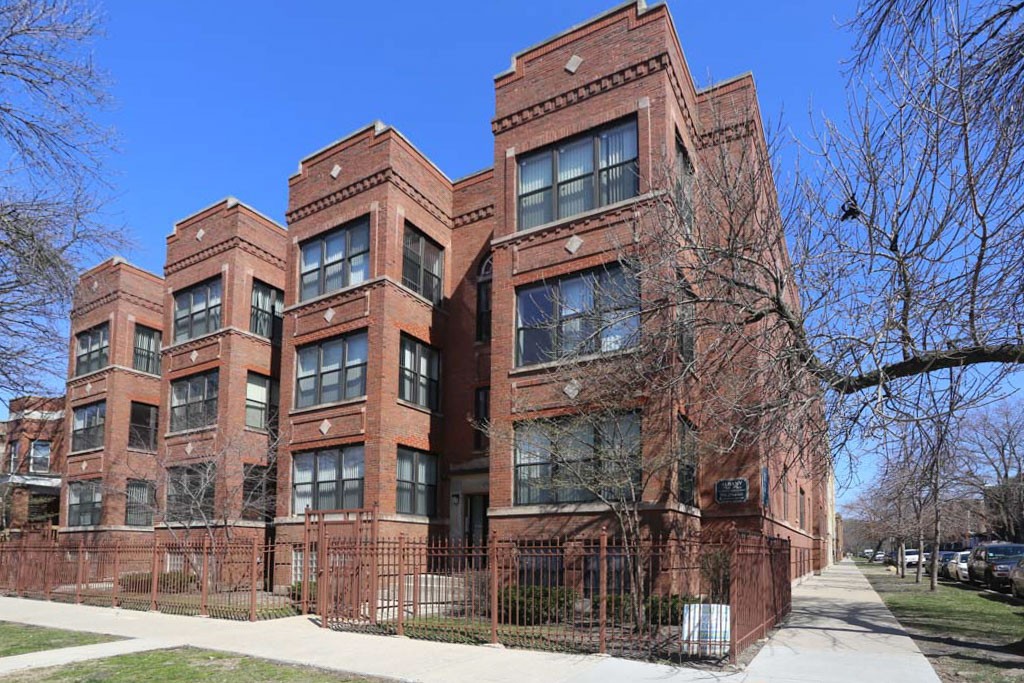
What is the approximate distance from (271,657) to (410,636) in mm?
2622

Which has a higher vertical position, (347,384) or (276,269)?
(276,269)

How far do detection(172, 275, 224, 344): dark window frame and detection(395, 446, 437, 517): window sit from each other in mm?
9765

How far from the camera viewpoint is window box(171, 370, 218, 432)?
28234 millimetres

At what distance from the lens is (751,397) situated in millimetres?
15102


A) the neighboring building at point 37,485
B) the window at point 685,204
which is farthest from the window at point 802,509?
the neighboring building at point 37,485

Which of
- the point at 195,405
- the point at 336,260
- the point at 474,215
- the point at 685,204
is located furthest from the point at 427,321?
the point at 685,204

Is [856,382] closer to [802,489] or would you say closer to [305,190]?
[305,190]

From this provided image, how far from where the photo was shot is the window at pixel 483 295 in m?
25.0

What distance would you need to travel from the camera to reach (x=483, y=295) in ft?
82.8

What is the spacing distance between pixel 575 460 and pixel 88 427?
2659 cm

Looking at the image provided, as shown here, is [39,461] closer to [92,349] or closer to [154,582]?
[92,349]

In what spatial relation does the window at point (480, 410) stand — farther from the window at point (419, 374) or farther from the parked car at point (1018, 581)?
the parked car at point (1018, 581)

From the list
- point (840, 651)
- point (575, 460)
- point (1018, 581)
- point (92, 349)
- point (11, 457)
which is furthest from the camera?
point (92, 349)

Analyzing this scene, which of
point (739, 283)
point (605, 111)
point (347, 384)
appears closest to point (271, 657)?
point (739, 283)
